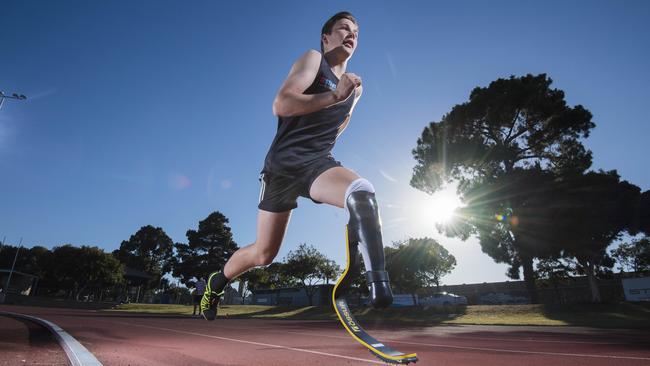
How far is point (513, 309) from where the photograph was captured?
85.7 feet

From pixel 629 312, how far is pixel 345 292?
97.9 feet

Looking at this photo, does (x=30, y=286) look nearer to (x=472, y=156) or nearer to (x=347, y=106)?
(x=472, y=156)

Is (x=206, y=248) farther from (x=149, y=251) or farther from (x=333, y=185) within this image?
(x=333, y=185)

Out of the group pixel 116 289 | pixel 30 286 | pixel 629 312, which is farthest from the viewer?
pixel 116 289

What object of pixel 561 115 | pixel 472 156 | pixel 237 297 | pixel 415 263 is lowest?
pixel 237 297

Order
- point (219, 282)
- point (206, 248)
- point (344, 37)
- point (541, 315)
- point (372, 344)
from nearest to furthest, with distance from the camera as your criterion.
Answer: point (372, 344) → point (344, 37) → point (219, 282) → point (541, 315) → point (206, 248)

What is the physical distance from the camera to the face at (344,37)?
2543 millimetres

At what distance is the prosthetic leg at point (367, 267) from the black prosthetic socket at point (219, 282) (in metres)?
1.28

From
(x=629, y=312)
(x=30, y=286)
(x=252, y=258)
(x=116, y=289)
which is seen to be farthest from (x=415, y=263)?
(x=30, y=286)

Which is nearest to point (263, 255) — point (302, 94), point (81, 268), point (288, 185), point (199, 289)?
point (288, 185)

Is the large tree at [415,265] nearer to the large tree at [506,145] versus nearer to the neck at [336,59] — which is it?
the large tree at [506,145]

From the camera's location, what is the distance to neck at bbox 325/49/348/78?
8.43 feet

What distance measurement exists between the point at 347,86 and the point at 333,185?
2.06 feet

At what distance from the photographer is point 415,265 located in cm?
4188
